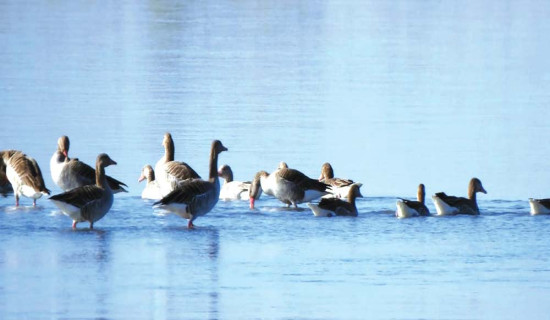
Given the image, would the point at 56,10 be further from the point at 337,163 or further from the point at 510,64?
the point at 337,163

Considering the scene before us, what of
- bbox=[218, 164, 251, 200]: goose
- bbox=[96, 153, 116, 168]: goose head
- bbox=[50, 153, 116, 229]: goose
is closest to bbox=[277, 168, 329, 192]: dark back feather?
bbox=[218, 164, 251, 200]: goose

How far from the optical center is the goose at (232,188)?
615 inches

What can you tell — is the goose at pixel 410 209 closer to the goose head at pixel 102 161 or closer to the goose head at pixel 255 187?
the goose head at pixel 255 187

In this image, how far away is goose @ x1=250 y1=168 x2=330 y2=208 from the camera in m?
14.9

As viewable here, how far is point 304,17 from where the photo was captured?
47.9 metres

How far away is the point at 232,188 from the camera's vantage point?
15.8 meters

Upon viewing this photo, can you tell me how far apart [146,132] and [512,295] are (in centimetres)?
1044

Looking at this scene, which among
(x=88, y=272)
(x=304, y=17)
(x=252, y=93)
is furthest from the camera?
(x=304, y=17)

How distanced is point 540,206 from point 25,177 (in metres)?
5.47

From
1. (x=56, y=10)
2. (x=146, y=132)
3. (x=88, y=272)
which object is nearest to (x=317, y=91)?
(x=146, y=132)

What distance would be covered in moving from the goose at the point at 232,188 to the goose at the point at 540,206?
11.0ft

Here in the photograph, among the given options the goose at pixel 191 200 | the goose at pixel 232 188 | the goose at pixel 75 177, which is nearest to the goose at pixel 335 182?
the goose at pixel 232 188

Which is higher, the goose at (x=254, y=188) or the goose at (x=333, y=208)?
the goose at (x=254, y=188)

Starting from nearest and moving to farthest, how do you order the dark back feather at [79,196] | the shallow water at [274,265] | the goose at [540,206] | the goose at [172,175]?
the shallow water at [274,265] < the dark back feather at [79,196] < the goose at [540,206] < the goose at [172,175]
